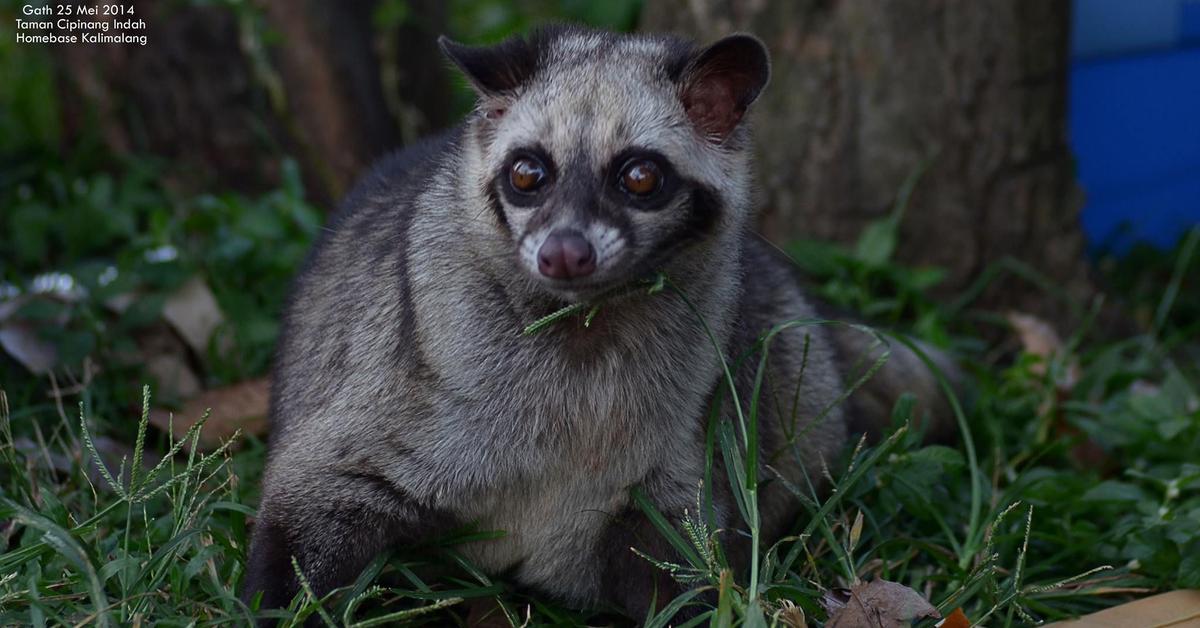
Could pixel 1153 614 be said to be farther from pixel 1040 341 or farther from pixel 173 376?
pixel 173 376

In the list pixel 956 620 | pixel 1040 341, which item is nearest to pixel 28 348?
pixel 956 620

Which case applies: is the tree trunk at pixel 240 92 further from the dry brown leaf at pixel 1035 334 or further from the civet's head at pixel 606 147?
the dry brown leaf at pixel 1035 334

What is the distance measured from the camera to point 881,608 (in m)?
3.78

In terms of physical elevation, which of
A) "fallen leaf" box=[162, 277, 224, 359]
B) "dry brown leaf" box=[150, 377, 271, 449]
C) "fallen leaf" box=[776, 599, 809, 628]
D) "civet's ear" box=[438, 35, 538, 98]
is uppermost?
"civet's ear" box=[438, 35, 538, 98]

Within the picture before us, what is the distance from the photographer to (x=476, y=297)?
3867 mm

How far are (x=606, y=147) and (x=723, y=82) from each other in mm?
542

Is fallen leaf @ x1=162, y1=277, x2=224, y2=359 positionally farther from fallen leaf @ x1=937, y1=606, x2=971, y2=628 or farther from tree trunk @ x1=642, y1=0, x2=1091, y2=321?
fallen leaf @ x1=937, y1=606, x2=971, y2=628

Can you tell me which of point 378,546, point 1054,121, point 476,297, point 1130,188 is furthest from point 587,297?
point 1130,188

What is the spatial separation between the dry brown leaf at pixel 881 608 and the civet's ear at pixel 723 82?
4.84 ft

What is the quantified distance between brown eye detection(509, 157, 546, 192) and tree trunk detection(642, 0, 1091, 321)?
10.7 feet

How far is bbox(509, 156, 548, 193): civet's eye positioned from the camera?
11.8ft

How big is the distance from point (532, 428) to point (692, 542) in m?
0.63

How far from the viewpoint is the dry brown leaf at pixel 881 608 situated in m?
3.73

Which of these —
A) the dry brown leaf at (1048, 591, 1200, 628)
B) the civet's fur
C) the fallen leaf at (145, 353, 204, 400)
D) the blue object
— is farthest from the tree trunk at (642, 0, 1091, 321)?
the fallen leaf at (145, 353, 204, 400)
